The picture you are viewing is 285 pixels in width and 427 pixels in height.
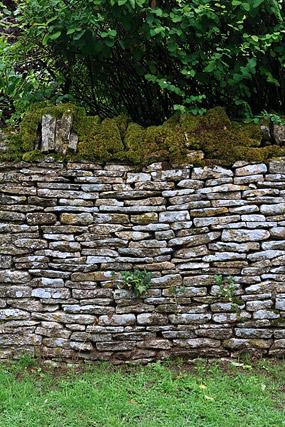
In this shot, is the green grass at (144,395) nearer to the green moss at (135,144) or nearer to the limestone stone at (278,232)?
the limestone stone at (278,232)

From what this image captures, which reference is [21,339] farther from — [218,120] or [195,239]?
[218,120]

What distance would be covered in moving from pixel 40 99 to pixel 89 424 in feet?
10.0

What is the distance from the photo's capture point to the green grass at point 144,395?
2623 millimetres

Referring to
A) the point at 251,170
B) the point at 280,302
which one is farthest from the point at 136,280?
the point at 251,170

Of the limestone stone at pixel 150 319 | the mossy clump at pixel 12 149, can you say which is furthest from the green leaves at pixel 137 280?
the mossy clump at pixel 12 149

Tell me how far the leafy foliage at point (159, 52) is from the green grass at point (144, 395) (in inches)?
92.8

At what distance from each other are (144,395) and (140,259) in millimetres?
1107

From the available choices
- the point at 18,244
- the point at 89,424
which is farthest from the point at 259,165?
the point at 89,424

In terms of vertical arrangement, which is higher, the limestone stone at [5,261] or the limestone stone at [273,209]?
the limestone stone at [273,209]

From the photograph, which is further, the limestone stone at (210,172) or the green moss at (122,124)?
the green moss at (122,124)

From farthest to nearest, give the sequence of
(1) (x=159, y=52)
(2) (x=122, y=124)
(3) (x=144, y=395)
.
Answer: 1. (1) (x=159, y=52)
2. (2) (x=122, y=124)
3. (3) (x=144, y=395)

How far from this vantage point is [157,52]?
143 inches

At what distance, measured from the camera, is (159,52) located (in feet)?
11.9

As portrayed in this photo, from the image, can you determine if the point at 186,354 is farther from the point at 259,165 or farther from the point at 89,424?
the point at 259,165
